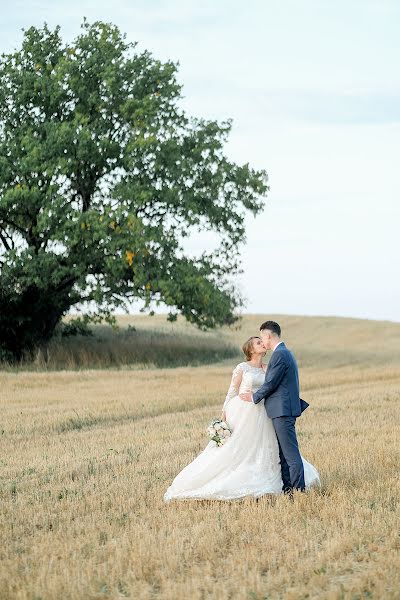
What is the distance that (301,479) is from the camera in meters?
11.7

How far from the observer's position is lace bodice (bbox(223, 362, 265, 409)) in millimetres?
11906

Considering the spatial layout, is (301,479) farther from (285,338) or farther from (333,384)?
(285,338)

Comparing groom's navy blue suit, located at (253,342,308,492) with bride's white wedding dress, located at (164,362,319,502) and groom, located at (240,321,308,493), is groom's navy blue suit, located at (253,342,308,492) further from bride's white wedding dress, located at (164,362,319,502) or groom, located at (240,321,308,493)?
bride's white wedding dress, located at (164,362,319,502)

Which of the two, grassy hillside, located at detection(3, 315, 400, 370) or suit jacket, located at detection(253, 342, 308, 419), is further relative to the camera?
grassy hillside, located at detection(3, 315, 400, 370)

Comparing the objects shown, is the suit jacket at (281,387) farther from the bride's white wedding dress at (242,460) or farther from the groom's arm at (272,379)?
the bride's white wedding dress at (242,460)

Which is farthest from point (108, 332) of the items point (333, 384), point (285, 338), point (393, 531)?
point (393, 531)

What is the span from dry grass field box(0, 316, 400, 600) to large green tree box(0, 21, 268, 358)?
13.6 meters

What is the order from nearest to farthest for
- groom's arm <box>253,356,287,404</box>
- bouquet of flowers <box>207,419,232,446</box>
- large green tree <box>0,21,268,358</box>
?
groom's arm <box>253,356,287,404</box> → bouquet of flowers <box>207,419,232,446</box> → large green tree <box>0,21,268,358</box>

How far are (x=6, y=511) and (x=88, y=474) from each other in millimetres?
2531

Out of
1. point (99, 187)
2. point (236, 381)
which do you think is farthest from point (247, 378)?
point (99, 187)

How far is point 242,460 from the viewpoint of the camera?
11914 millimetres

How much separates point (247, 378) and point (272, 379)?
1.50ft

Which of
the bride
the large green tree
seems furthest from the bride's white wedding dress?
the large green tree

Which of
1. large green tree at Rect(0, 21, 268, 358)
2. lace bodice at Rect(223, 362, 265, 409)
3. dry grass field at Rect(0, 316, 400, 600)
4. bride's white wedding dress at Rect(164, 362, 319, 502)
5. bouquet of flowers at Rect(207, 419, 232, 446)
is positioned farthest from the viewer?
large green tree at Rect(0, 21, 268, 358)
